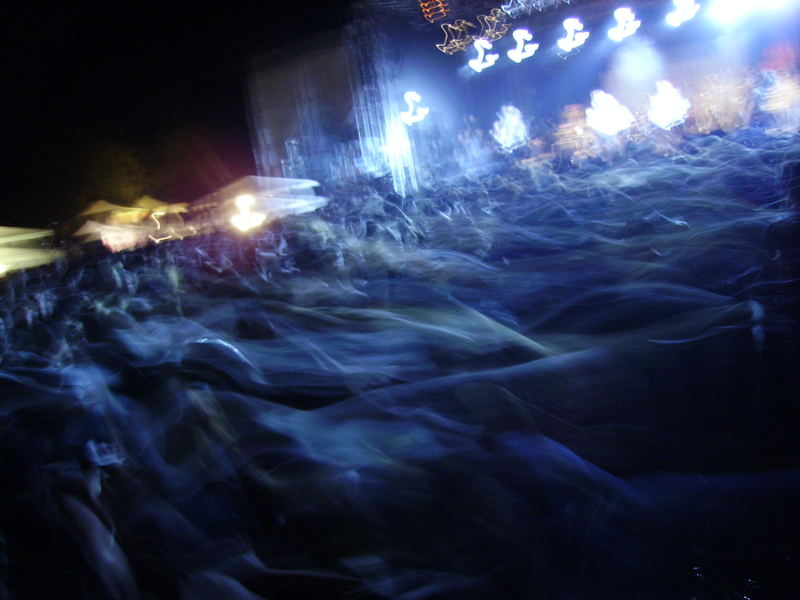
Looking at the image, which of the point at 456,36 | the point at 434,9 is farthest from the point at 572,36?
the point at 434,9

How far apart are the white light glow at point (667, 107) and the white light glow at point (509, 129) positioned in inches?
117

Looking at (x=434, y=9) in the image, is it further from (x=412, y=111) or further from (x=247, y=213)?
(x=247, y=213)

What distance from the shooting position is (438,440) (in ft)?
6.20

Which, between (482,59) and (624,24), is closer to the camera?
(624,24)

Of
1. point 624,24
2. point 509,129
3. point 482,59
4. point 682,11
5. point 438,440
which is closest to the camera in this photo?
Answer: point 438,440

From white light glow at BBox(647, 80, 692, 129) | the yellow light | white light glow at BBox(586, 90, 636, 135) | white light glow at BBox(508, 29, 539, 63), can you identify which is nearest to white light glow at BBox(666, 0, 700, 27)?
white light glow at BBox(647, 80, 692, 129)

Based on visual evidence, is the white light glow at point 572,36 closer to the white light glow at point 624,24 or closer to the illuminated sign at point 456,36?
the white light glow at point 624,24

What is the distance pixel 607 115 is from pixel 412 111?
479cm

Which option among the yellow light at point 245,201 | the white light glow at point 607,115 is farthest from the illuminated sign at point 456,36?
the yellow light at point 245,201

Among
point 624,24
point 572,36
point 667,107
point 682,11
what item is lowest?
point 667,107

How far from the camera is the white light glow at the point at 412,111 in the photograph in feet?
37.5

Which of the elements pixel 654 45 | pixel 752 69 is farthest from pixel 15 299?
pixel 752 69

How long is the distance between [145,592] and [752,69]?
12.5 meters

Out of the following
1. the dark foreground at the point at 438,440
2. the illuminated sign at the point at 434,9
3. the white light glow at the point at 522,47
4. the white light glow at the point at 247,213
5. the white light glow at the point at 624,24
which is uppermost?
the illuminated sign at the point at 434,9
